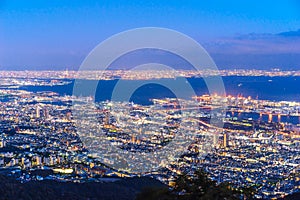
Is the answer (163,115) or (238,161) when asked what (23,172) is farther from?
(163,115)

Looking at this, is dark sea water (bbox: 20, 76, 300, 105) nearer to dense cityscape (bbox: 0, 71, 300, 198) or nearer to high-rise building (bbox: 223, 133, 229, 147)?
dense cityscape (bbox: 0, 71, 300, 198)

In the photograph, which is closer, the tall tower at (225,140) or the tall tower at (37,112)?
the tall tower at (225,140)

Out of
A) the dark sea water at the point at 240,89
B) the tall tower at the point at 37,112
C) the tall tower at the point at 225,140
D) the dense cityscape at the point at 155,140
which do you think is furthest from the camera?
the dark sea water at the point at 240,89

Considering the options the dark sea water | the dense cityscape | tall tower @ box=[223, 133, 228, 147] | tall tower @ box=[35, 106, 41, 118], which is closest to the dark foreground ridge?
the dense cityscape

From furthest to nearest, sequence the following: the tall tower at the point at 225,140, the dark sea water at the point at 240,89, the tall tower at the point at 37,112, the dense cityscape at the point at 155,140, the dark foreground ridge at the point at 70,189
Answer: the dark sea water at the point at 240,89 < the tall tower at the point at 37,112 < the tall tower at the point at 225,140 < the dense cityscape at the point at 155,140 < the dark foreground ridge at the point at 70,189

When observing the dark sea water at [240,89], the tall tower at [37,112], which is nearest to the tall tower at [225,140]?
the dark sea water at [240,89]

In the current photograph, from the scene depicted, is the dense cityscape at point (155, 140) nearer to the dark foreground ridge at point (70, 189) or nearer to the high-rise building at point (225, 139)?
the high-rise building at point (225, 139)

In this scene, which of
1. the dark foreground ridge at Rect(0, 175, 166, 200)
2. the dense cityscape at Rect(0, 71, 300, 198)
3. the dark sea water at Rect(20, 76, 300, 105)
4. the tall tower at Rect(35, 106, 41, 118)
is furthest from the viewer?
the dark sea water at Rect(20, 76, 300, 105)

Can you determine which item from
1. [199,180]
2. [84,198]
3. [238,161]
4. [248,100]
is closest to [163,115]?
[238,161]
